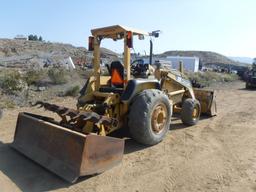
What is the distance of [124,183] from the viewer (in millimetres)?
4559

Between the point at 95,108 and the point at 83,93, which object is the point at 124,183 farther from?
the point at 83,93

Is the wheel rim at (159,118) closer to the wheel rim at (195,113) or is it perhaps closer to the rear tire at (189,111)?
the rear tire at (189,111)

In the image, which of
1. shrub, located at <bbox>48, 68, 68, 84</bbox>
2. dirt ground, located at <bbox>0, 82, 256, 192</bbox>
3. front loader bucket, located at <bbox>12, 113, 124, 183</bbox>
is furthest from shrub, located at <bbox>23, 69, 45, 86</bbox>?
front loader bucket, located at <bbox>12, 113, 124, 183</bbox>

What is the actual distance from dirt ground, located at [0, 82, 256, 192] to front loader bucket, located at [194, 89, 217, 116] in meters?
1.66

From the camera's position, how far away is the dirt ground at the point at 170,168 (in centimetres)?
446

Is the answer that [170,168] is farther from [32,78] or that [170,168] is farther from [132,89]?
[32,78]

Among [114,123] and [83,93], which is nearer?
[114,123]

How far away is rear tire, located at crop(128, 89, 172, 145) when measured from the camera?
570cm

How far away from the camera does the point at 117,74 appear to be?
6277mm

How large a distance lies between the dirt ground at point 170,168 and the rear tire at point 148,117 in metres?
0.27

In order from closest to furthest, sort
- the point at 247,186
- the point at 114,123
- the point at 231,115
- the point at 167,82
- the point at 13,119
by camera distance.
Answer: the point at 247,186, the point at 114,123, the point at 167,82, the point at 13,119, the point at 231,115

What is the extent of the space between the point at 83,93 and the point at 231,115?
5.38 m

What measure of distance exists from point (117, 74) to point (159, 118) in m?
1.26

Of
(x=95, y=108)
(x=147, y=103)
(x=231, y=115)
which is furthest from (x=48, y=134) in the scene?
(x=231, y=115)
